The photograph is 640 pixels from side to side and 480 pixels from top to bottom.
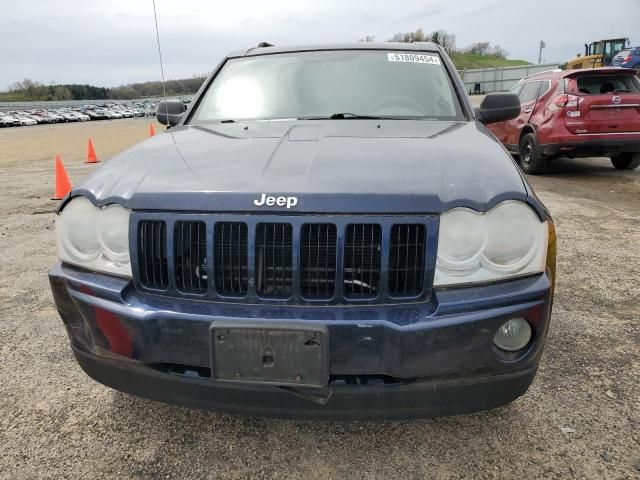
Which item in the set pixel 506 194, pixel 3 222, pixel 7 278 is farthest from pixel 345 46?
pixel 3 222

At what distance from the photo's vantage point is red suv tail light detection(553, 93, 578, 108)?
7.52 metres

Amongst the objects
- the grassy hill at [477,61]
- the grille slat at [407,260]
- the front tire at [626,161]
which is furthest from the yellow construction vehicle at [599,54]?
the grassy hill at [477,61]

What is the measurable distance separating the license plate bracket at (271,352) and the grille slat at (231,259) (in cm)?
15

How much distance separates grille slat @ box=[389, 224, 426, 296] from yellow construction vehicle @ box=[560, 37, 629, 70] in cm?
3143

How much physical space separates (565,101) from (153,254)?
298 inches

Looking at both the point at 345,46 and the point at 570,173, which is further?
the point at 570,173

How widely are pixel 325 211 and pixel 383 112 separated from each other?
1421 millimetres

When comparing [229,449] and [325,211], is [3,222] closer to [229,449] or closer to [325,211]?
[229,449]

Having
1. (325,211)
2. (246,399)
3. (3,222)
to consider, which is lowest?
(3,222)

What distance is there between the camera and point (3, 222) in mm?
6133

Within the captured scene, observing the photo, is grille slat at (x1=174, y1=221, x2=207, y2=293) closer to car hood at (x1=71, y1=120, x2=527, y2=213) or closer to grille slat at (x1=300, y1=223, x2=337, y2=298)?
car hood at (x1=71, y1=120, x2=527, y2=213)

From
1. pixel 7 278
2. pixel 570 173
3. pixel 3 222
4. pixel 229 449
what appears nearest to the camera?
pixel 229 449

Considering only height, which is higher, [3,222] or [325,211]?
[325,211]

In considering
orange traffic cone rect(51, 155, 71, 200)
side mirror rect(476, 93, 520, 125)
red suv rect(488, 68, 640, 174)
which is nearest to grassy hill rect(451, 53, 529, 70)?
red suv rect(488, 68, 640, 174)
